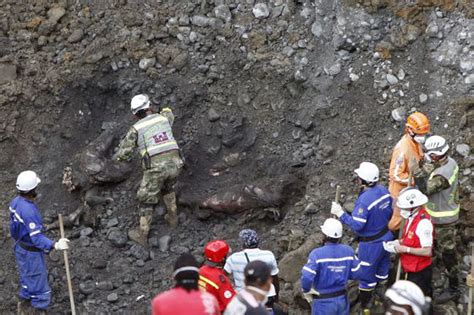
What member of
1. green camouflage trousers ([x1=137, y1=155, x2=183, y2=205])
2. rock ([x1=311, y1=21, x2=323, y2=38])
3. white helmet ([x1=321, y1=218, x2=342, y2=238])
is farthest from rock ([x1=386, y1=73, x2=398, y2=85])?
white helmet ([x1=321, y1=218, x2=342, y2=238])

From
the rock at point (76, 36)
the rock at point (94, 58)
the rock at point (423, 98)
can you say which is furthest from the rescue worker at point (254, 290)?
the rock at point (76, 36)

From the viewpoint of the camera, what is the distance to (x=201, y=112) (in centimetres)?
1287

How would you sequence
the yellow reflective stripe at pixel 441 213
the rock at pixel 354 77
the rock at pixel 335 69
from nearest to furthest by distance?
the yellow reflective stripe at pixel 441 213
the rock at pixel 354 77
the rock at pixel 335 69

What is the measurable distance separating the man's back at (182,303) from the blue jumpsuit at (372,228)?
287 centimetres

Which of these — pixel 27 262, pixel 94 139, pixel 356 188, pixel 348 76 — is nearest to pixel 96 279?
pixel 27 262

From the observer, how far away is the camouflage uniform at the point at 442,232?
9.82 metres

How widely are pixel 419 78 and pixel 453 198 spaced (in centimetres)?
248

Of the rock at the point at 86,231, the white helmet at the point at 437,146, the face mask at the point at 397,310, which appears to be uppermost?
the white helmet at the point at 437,146

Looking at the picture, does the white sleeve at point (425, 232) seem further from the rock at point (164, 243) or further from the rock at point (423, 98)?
the rock at point (164, 243)

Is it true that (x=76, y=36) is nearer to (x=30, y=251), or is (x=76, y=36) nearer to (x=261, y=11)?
(x=261, y=11)

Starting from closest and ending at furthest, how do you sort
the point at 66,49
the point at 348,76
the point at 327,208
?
the point at 327,208 < the point at 348,76 < the point at 66,49

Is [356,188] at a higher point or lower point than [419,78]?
lower

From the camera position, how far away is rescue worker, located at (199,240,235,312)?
8.66 meters

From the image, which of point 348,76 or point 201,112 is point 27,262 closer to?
point 201,112
